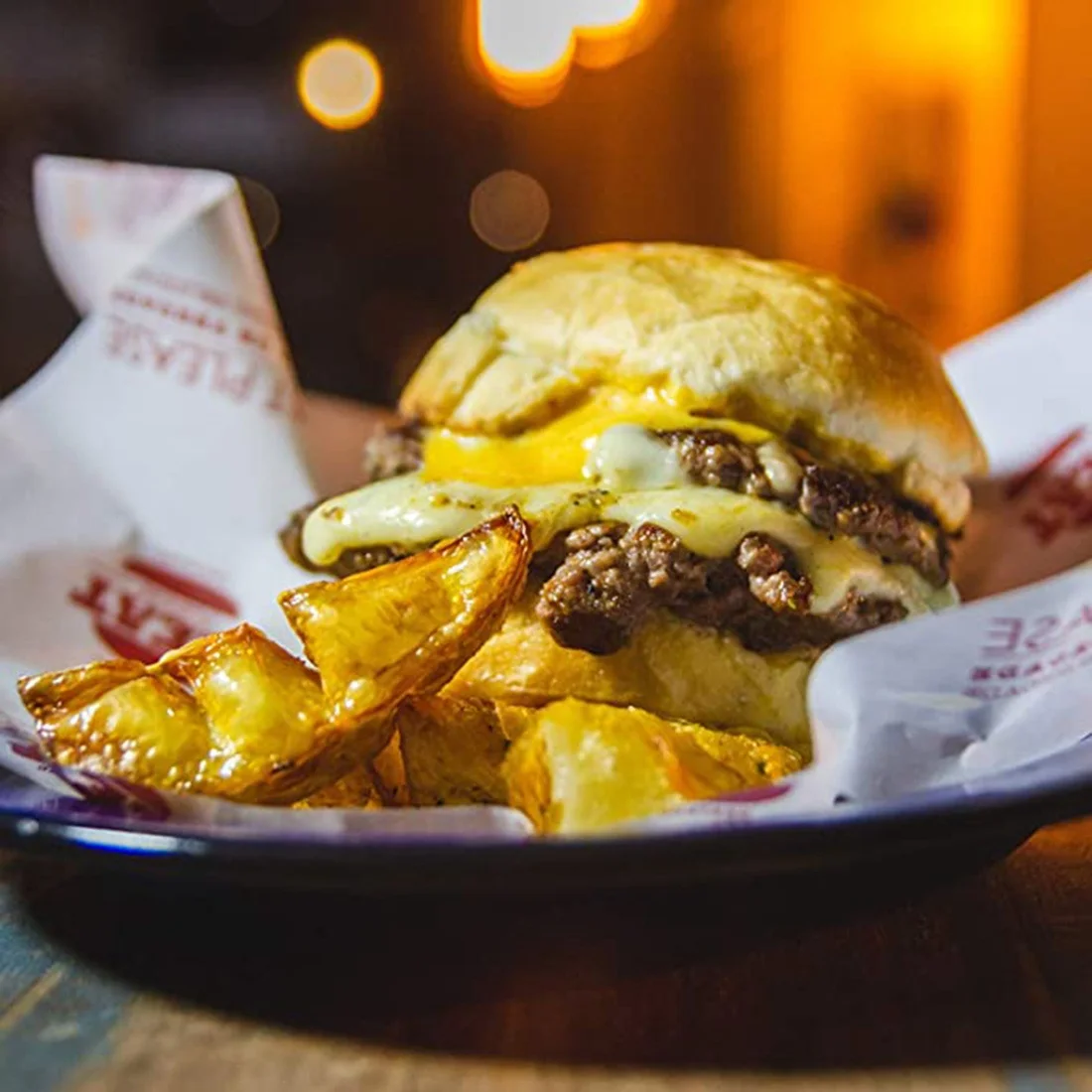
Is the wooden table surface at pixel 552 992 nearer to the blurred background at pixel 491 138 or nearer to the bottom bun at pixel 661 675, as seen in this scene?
the bottom bun at pixel 661 675

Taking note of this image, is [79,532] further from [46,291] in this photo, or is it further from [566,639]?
[46,291]

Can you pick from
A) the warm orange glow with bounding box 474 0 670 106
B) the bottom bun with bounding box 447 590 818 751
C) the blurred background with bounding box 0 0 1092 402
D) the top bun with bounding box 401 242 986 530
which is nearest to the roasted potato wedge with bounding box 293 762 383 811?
the bottom bun with bounding box 447 590 818 751

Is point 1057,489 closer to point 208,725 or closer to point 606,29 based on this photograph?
point 208,725

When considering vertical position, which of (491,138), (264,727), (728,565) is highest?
(264,727)

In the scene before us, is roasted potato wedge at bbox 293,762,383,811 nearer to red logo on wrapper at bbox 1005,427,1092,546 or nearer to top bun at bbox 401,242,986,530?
top bun at bbox 401,242,986,530

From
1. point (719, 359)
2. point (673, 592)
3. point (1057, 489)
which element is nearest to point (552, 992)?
point (673, 592)

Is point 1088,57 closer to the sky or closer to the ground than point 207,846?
closer to the ground

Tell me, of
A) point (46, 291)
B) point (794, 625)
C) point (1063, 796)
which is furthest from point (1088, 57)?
point (1063, 796)

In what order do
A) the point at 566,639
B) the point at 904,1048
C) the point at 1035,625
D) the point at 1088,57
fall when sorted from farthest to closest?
the point at 1088,57
the point at 566,639
the point at 1035,625
the point at 904,1048

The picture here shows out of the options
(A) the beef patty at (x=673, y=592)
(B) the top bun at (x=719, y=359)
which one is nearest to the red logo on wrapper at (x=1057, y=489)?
(B) the top bun at (x=719, y=359)
